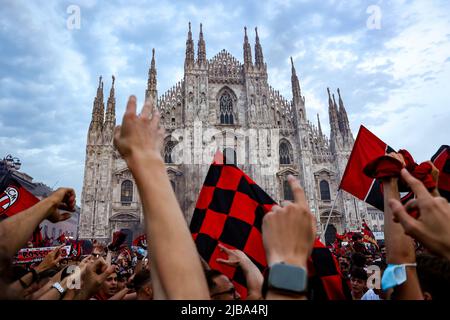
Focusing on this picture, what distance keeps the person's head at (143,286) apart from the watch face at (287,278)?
209 centimetres

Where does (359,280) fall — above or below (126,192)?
below

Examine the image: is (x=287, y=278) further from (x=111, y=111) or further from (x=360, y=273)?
(x=111, y=111)

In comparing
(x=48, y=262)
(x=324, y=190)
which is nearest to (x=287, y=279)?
(x=48, y=262)

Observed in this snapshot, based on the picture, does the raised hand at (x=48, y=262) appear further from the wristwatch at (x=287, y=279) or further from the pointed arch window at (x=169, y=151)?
the pointed arch window at (x=169, y=151)

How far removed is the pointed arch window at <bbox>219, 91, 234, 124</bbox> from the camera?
25.7 metres

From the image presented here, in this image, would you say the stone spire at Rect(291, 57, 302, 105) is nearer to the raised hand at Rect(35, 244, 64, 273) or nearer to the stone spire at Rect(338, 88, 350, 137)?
the stone spire at Rect(338, 88, 350, 137)

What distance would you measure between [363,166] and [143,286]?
4.22 meters

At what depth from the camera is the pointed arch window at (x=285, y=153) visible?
25.3m

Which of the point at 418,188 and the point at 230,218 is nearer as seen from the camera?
the point at 418,188

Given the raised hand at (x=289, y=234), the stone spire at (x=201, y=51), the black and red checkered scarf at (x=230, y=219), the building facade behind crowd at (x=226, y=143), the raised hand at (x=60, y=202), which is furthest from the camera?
the stone spire at (x=201, y=51)

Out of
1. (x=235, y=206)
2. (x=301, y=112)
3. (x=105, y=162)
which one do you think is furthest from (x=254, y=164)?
(x=235, y=206)

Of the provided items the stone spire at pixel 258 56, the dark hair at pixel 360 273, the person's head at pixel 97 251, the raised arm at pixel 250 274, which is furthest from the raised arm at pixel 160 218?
the stone spire at pixel 258 56

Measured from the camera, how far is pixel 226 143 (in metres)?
24.3
